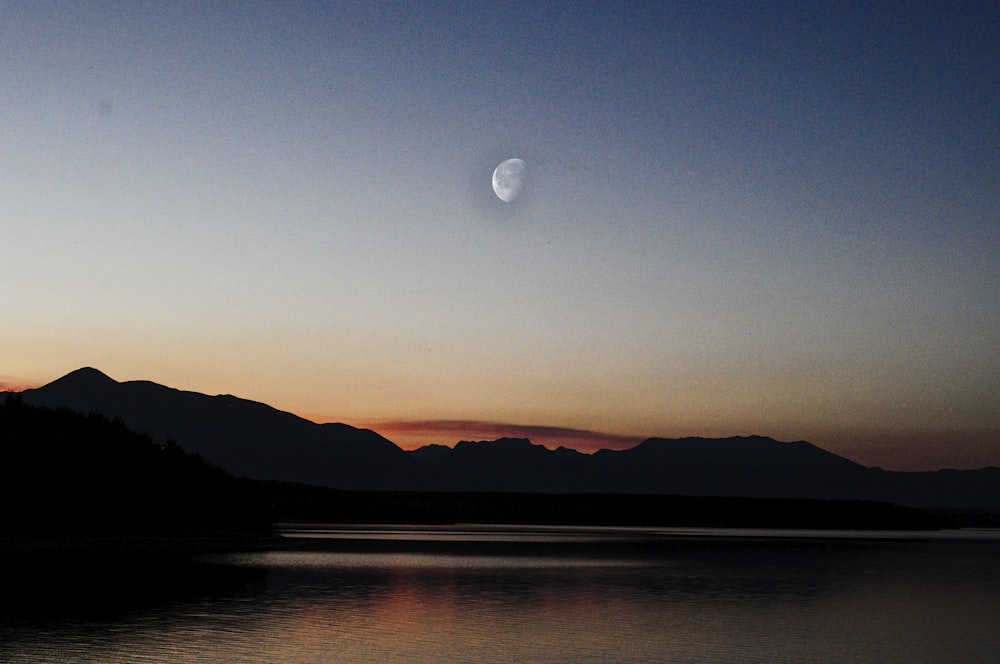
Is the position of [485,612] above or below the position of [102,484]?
below

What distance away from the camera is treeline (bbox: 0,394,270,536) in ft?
356

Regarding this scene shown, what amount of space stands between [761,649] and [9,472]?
288ft

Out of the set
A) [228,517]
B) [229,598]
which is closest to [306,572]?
[229,598]

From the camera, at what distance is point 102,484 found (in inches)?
4513

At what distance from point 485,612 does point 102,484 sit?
2894 inches

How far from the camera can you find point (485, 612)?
52.2m

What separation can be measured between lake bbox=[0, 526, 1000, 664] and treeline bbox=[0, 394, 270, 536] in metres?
19.9

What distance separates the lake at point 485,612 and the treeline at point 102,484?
19901 millimetres

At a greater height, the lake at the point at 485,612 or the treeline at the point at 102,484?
the treeline at the point at 102,484

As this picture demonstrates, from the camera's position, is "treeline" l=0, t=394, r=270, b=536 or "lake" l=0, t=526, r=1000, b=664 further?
"treeline" l=0, t=394, r=270, b=536

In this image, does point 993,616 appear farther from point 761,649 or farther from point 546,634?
point 546,634

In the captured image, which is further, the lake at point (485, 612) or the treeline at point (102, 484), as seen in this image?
the treeline at point (102, 484)

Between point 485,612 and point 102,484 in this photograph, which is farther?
point 102,484

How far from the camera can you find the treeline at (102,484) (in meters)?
109
